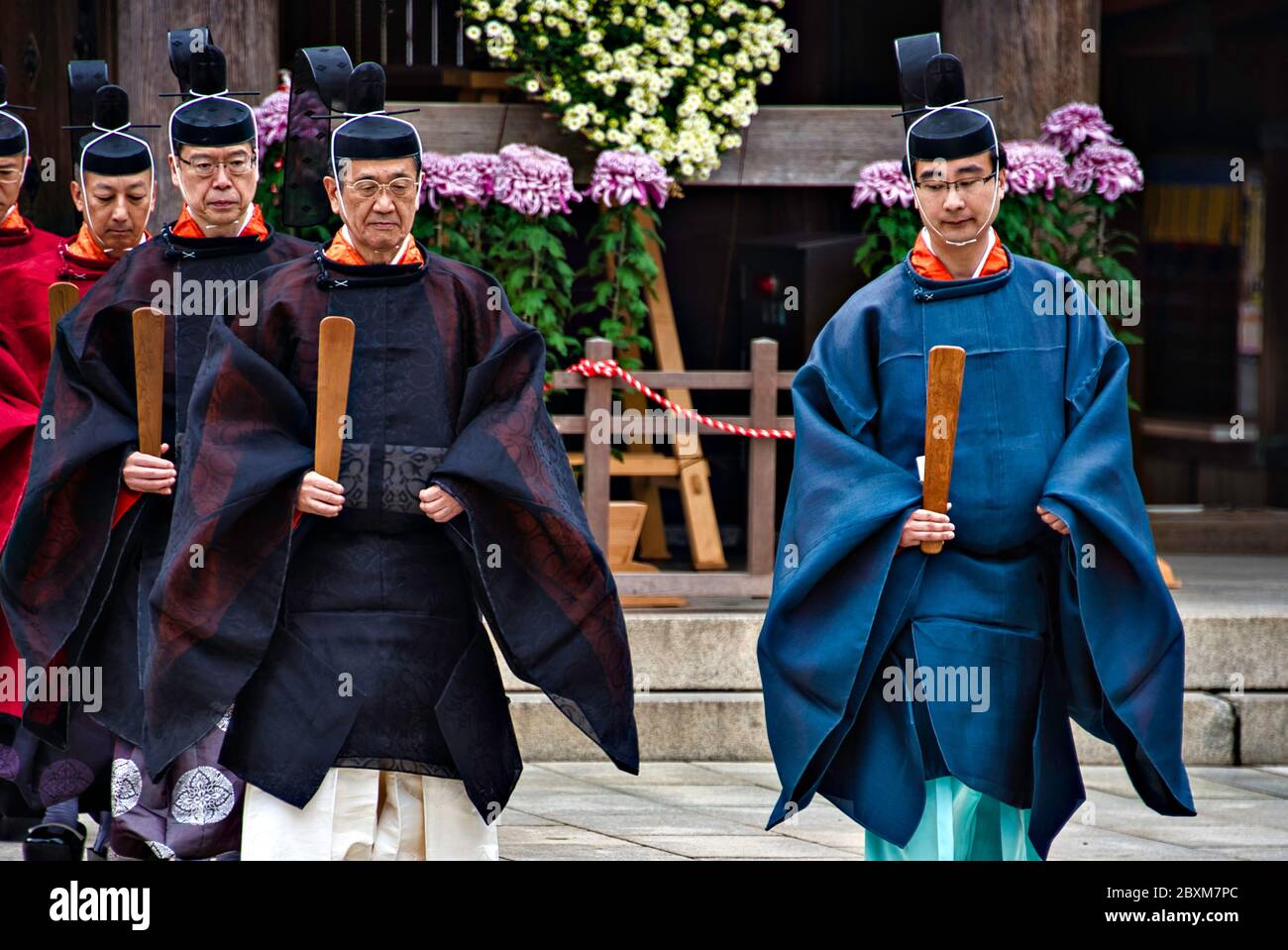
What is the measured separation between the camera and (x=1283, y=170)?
35.4 feet

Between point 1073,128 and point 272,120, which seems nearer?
point 272,120

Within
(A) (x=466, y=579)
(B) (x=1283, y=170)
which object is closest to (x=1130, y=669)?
(A) (x=466, y=579)

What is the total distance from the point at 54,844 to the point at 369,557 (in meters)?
1.72

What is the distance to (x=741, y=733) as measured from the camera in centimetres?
766

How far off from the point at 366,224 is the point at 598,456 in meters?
3.01

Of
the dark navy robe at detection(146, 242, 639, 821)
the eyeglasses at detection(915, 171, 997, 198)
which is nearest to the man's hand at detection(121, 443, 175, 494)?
the dark navy robe at detection(146, 242, 639, 821)

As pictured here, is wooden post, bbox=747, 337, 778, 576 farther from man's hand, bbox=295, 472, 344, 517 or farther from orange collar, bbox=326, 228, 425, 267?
man's hand, bbox=295, 472, 344, 517

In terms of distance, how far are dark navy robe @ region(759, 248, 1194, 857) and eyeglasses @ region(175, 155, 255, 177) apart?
1.63 meters

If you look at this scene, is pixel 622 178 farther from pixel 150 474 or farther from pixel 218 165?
pixel 150 474

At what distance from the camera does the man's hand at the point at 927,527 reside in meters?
4.82

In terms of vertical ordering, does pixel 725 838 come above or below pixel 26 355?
below

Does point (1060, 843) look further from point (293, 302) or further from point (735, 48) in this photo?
point (735, 48)

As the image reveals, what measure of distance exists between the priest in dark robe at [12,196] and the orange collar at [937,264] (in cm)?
272

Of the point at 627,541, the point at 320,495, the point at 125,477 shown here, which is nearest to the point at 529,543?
the point at 320,495
